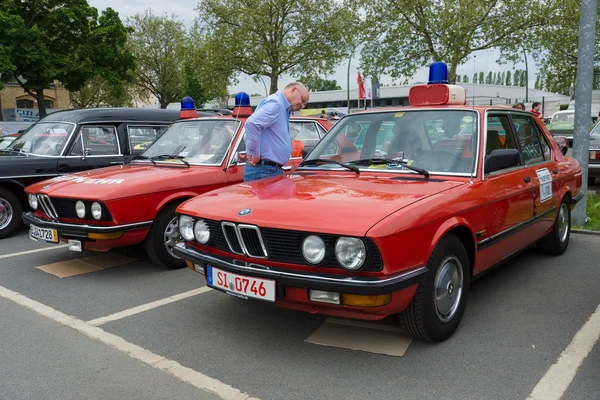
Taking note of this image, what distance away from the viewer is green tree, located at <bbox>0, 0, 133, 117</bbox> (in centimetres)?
2512

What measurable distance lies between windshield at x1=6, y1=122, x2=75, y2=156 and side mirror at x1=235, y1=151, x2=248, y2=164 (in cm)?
303

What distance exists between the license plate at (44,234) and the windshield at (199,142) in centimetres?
150

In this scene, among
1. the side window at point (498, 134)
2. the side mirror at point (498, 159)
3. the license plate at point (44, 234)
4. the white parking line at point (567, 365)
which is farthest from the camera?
the license plate at point (44, 234)

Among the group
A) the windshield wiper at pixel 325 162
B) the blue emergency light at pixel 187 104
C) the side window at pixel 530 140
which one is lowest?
the windshield wiper at pixel 325 162

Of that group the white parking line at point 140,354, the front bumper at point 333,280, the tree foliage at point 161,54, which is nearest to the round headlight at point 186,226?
the front bumper at point 333,280

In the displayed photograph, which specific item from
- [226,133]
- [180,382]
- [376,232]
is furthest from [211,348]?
[226,133]

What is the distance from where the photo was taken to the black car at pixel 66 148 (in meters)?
7.15

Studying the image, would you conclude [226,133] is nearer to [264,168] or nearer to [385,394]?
Answer: [264,168]

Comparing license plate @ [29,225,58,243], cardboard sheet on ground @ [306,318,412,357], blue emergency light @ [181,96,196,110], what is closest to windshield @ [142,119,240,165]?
blue emergency light @ [181,96,196,110]

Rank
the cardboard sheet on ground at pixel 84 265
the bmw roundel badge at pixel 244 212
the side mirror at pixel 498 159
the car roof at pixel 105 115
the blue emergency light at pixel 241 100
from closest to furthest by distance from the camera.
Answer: the bmw roundel badge at pixel 244 212 → the side mirror at pixel 498 159 → the cardboard sheet on ground at pixel 84 265 → the blue emergency light at pixel 241 100 → the car roof at pixel 105 115

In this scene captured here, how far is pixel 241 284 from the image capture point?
326 cm

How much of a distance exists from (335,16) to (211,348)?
79.8 ft

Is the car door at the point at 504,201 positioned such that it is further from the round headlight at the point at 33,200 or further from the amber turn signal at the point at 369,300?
the round headlight at the point at 33,200

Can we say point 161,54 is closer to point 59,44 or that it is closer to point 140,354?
point 59,44
